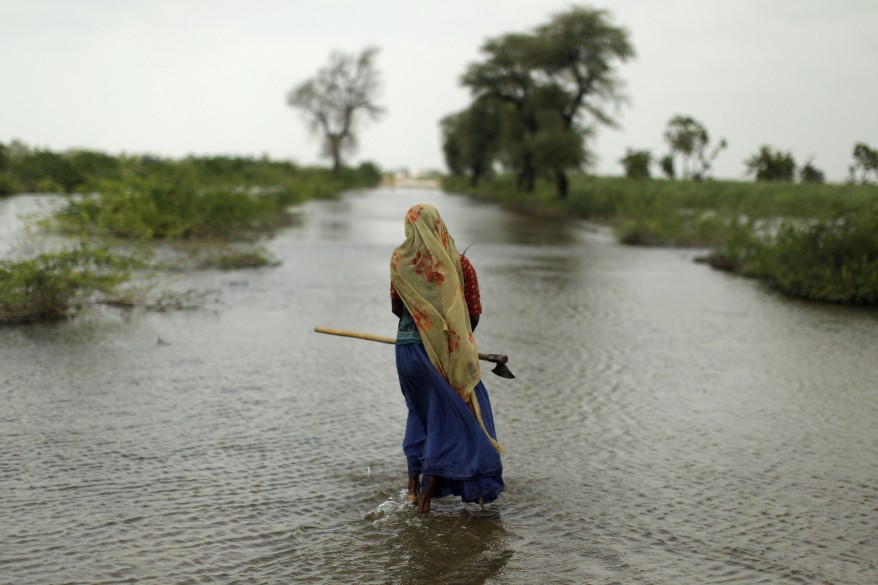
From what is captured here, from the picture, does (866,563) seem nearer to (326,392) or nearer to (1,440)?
(326,392)

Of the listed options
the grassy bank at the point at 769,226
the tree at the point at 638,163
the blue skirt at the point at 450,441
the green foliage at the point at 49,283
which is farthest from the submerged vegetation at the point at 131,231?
the tree at the point at 638,163

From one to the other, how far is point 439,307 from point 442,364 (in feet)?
0.94

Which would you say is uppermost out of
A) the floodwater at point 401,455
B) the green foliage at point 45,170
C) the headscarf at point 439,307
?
the green foliage at point 45,170

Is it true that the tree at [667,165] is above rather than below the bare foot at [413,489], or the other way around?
above

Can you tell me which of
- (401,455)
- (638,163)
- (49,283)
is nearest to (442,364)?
(401,455)

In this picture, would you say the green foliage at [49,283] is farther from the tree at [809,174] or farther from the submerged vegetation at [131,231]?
the tree at [809,174]

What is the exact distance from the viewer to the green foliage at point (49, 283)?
9.45 meters

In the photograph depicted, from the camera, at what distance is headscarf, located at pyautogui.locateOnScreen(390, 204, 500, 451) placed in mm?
4621

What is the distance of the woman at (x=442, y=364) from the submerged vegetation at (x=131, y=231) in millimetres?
6128

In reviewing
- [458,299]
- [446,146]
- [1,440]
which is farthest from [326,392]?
[446,146]

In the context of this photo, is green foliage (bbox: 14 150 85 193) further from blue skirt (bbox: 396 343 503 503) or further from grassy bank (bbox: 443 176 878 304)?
blue skirt (bbox: 396 343 503 503)

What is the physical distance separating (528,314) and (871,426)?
5551 millimetres

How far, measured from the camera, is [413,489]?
4.90 metres

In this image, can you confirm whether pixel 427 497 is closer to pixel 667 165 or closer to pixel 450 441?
pixel 450 441
